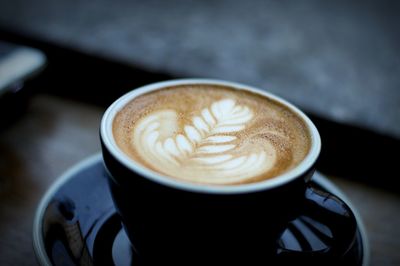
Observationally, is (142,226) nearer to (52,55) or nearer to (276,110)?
(276,110)

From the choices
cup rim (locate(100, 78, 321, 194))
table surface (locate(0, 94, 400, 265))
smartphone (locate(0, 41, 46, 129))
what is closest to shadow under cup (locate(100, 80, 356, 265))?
cup rim (locate(100, 78, 321, 194))

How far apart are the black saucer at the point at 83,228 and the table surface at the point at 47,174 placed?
94mm

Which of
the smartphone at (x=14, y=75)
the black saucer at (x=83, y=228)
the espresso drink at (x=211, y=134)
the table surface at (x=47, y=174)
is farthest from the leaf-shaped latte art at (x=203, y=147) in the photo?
the smartphone at (x=14, y=75)

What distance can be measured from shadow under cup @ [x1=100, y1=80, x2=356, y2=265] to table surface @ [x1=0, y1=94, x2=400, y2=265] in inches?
7.7

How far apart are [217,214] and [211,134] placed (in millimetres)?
155

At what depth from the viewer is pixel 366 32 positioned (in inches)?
53.4

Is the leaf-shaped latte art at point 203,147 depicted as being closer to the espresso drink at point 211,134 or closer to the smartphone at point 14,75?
the espresso drink at point 211,134

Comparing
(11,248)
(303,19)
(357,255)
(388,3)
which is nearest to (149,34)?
(303,19)

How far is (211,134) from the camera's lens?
566mm

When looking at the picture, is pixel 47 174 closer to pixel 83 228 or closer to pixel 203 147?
pixel 83 228

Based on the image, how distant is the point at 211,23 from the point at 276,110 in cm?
73

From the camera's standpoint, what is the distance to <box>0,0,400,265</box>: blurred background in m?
0.77

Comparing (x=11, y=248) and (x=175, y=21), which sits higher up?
(x=175, y=21)

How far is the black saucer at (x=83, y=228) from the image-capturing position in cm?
50
